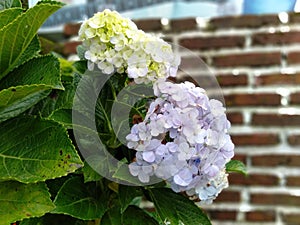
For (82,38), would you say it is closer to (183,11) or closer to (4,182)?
(4,182)

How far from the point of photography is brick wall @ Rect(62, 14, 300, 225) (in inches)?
64.8

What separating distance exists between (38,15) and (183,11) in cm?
132

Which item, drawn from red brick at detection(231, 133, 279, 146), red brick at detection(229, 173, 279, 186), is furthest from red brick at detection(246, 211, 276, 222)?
red brick at detection(231, 133, 279, 146)

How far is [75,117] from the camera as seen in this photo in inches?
22.9

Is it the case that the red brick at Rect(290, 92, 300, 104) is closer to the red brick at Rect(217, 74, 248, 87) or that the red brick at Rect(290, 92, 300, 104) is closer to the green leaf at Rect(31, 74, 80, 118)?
the red brick at Rect(217, 74, 248, 87)

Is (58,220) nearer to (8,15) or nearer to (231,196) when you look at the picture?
(8,15)

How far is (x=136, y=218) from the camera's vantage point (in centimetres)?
59

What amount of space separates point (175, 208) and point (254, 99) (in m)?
1.16

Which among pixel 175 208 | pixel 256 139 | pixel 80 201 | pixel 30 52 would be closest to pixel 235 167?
pixel 175 208

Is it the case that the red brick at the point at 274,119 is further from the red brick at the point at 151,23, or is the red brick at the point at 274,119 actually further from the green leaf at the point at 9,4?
the green leaf at the point at 9,4

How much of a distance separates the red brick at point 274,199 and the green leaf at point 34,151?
1.25 metres

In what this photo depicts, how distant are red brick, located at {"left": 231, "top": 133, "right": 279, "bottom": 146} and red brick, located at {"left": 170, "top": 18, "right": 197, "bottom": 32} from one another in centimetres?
44

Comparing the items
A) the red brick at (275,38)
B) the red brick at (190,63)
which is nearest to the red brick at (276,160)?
the red brick at (275,38)

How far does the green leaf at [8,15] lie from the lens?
0.55 meters
